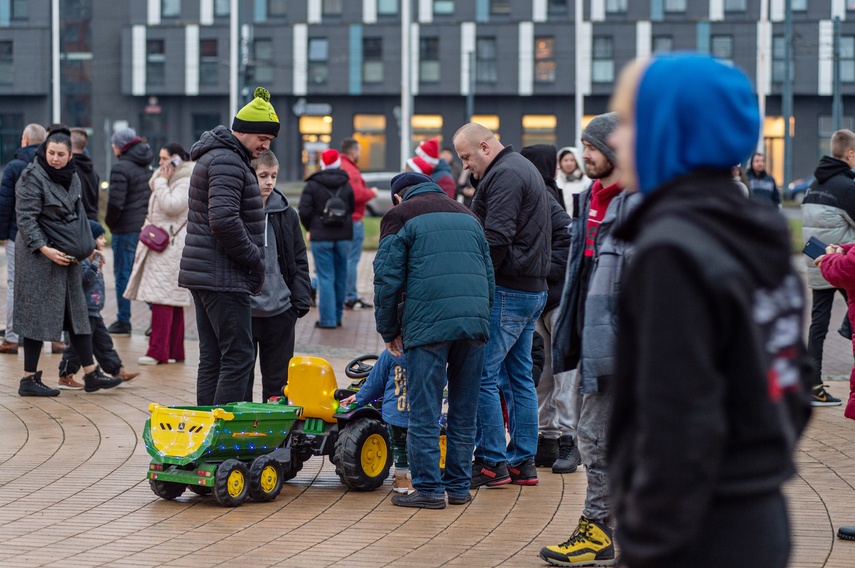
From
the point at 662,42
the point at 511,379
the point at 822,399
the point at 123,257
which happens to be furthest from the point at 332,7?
the point at 511,379

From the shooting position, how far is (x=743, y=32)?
56375mm

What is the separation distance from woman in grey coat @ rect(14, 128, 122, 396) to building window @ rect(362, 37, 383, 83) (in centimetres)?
4991

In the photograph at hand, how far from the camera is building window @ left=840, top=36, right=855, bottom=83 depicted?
182ft

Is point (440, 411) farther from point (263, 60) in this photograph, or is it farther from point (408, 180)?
point (263, 60)

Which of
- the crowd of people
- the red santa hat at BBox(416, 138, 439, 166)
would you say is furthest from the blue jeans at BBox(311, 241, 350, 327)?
the red santa hat at BBox(416, 138, 439, 166)

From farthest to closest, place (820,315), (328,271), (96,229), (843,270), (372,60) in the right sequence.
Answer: (372,60) < (328,271) < (96,229) < (820,315) < (843,270)

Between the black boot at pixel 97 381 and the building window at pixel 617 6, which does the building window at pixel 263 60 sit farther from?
the black boot at pixel 97 381

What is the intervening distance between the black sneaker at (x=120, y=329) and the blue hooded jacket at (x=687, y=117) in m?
11.5

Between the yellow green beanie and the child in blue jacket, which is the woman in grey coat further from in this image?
the child in blue jacket

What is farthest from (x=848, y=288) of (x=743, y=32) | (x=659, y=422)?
(x=743, y=32)

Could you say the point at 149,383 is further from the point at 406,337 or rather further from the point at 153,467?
the point at 406,337

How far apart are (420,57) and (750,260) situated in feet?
187

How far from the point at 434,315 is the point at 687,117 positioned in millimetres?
3796

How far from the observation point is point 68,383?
10141mm
